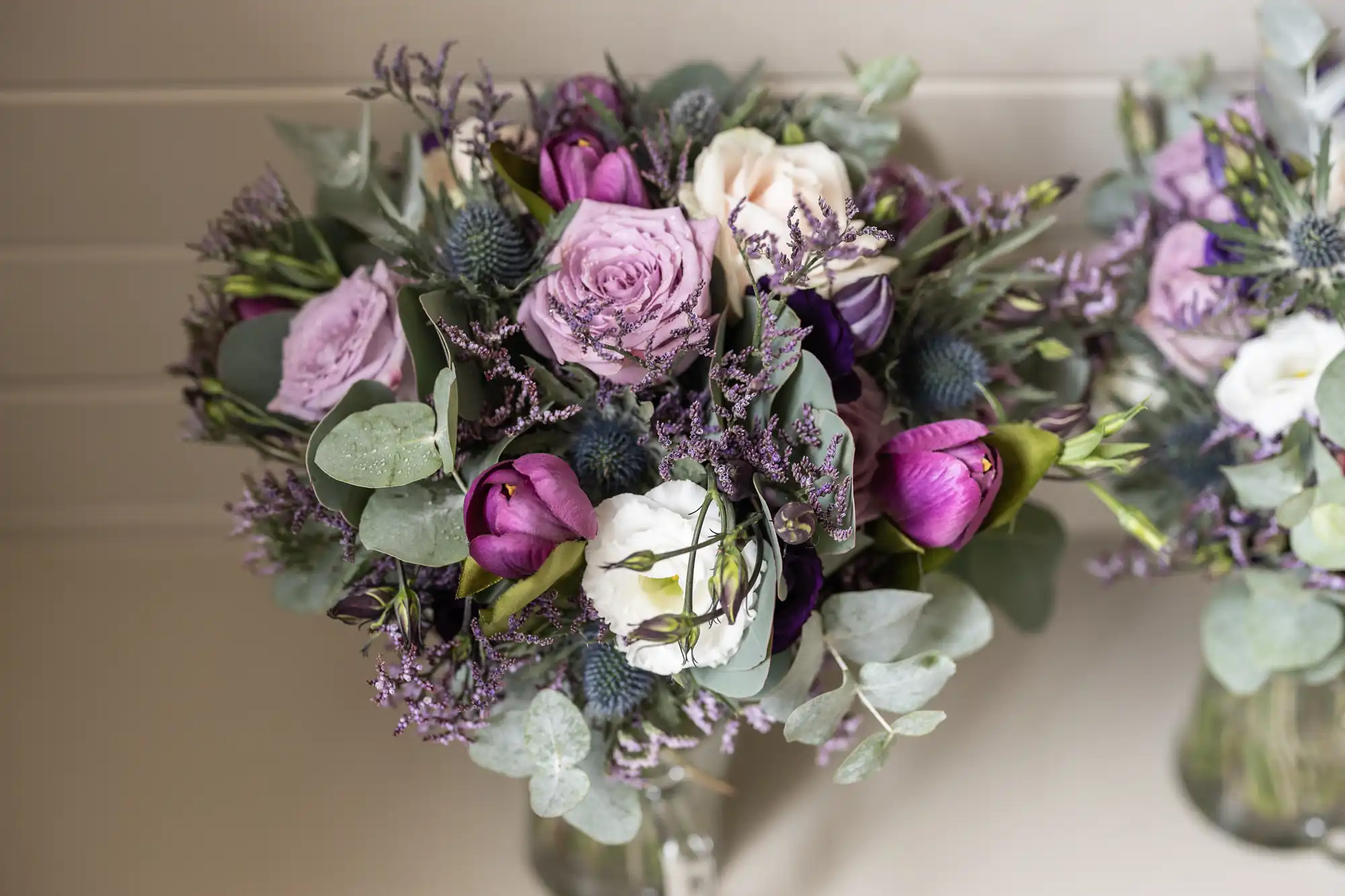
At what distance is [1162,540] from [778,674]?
0.80ft

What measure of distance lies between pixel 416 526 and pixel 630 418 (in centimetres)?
13

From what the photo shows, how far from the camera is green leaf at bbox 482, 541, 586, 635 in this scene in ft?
1.66

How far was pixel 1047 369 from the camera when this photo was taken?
79 cm

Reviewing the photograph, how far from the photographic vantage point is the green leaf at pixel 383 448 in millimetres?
528

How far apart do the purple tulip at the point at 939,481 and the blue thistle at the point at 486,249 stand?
9.5 inches

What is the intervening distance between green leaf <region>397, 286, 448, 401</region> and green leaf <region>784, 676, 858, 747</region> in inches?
10.9

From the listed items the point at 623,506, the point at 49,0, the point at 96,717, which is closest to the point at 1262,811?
the point at 623,506

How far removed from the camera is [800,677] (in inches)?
24.0

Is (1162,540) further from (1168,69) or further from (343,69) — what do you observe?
(343,69)

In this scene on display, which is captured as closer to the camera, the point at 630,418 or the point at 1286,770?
the point at 630,418

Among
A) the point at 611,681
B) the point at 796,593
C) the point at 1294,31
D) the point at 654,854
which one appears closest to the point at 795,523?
the point at 796,593

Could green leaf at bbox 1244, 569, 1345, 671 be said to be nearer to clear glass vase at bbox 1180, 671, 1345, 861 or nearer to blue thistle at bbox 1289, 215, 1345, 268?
clear glass vase at bbox 1180, 671, 1345, 861

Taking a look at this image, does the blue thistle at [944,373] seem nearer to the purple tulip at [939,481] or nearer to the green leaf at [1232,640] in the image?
the purple tulip at [939,481]

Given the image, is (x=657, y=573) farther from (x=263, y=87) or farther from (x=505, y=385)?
(x=263, y=87)
